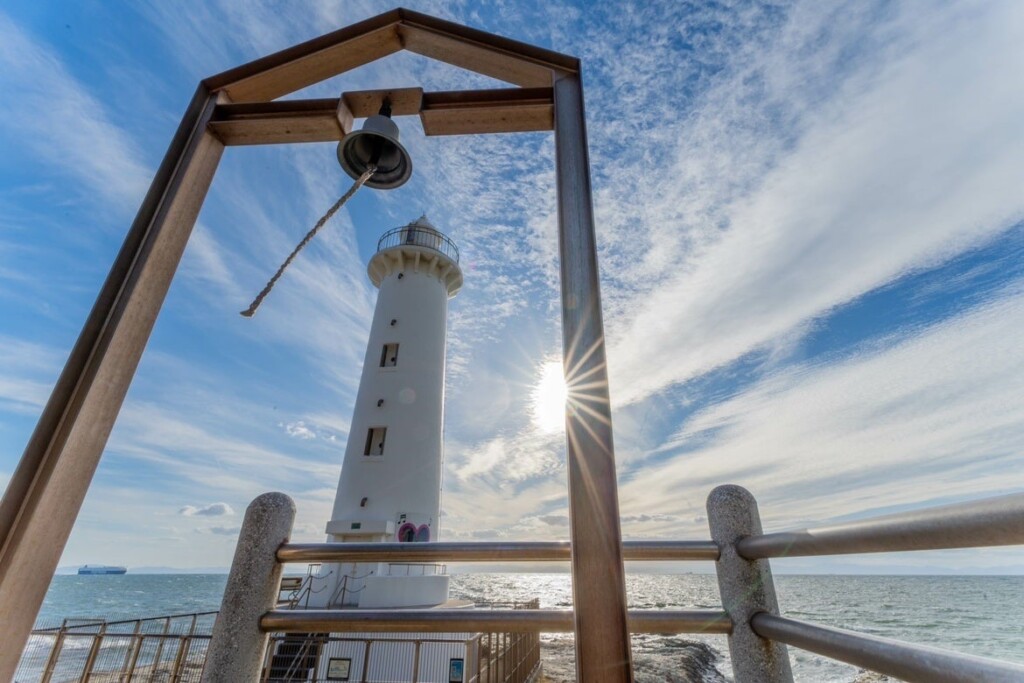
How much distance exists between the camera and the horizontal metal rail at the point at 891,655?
2.35 feet

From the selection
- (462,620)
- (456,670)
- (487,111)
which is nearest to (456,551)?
(462,620)

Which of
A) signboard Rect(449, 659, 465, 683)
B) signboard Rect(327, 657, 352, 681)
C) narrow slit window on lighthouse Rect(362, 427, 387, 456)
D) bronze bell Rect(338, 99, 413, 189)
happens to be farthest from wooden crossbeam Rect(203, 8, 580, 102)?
narrow slit window on lighthouse Rect(362, 427, 387, 456)

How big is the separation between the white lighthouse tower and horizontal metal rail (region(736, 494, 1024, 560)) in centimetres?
893

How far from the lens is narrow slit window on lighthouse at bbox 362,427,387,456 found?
10430mm

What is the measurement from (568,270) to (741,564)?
4.08 ft

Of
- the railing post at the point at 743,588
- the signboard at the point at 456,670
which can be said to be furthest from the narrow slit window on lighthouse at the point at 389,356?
the railing post at the point at 743,588

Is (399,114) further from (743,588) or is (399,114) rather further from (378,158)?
(743,588)

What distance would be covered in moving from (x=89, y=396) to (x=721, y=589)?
2.08 m

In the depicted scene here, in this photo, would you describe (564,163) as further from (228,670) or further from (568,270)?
(228,670)

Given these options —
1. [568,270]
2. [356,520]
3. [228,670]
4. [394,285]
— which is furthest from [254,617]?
[394,285]

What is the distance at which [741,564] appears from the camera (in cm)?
155

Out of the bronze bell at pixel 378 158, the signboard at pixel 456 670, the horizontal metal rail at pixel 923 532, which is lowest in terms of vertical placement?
the signboard at pixel 456 670

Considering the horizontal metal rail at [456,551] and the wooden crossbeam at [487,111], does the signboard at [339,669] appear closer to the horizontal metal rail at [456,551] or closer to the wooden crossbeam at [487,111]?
the horizontal metal rail at [456,551]

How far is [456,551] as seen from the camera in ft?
4.78
